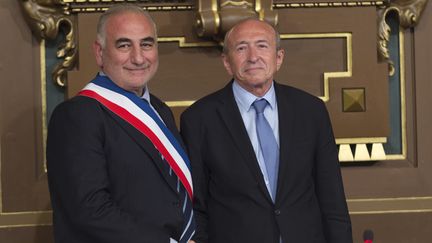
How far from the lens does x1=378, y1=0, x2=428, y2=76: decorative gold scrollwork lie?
3029 millimetres

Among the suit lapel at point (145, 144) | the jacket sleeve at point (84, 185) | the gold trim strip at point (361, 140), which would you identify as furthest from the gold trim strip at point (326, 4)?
the jacket sleeve at point (84, 185)

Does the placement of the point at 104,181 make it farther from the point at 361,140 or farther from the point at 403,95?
the point at 403,95

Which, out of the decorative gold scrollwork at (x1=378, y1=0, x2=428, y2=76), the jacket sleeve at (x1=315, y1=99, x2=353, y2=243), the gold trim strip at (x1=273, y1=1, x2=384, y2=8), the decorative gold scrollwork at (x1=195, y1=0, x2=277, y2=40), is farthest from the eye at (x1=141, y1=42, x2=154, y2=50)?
the decorative gold scrollwork at (x1=378, y1=0, x2=428, y2=76)

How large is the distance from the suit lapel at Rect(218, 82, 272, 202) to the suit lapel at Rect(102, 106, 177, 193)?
11.4 inches

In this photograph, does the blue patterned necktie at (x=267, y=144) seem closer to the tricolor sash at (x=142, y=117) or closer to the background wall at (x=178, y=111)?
the tricolor sash at (x=142, y=117)

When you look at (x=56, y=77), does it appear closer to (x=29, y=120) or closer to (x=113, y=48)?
(x=29, y=120)

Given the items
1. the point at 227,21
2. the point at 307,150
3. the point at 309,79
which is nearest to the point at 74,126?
the point at 307,150

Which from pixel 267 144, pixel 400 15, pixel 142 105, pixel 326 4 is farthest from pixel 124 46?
pixel 400 15

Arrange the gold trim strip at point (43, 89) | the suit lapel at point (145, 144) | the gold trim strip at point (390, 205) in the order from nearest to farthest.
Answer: the suit lapel at point (145, 144) < the gold trim strip at point (43, 89) < the gold trim strip at point (390, 205)

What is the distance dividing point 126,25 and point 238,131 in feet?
1.52

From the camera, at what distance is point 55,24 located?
2.87m

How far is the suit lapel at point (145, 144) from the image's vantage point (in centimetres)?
200

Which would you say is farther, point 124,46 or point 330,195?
point 330,195

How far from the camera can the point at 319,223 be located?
Result: 90.0 inches
